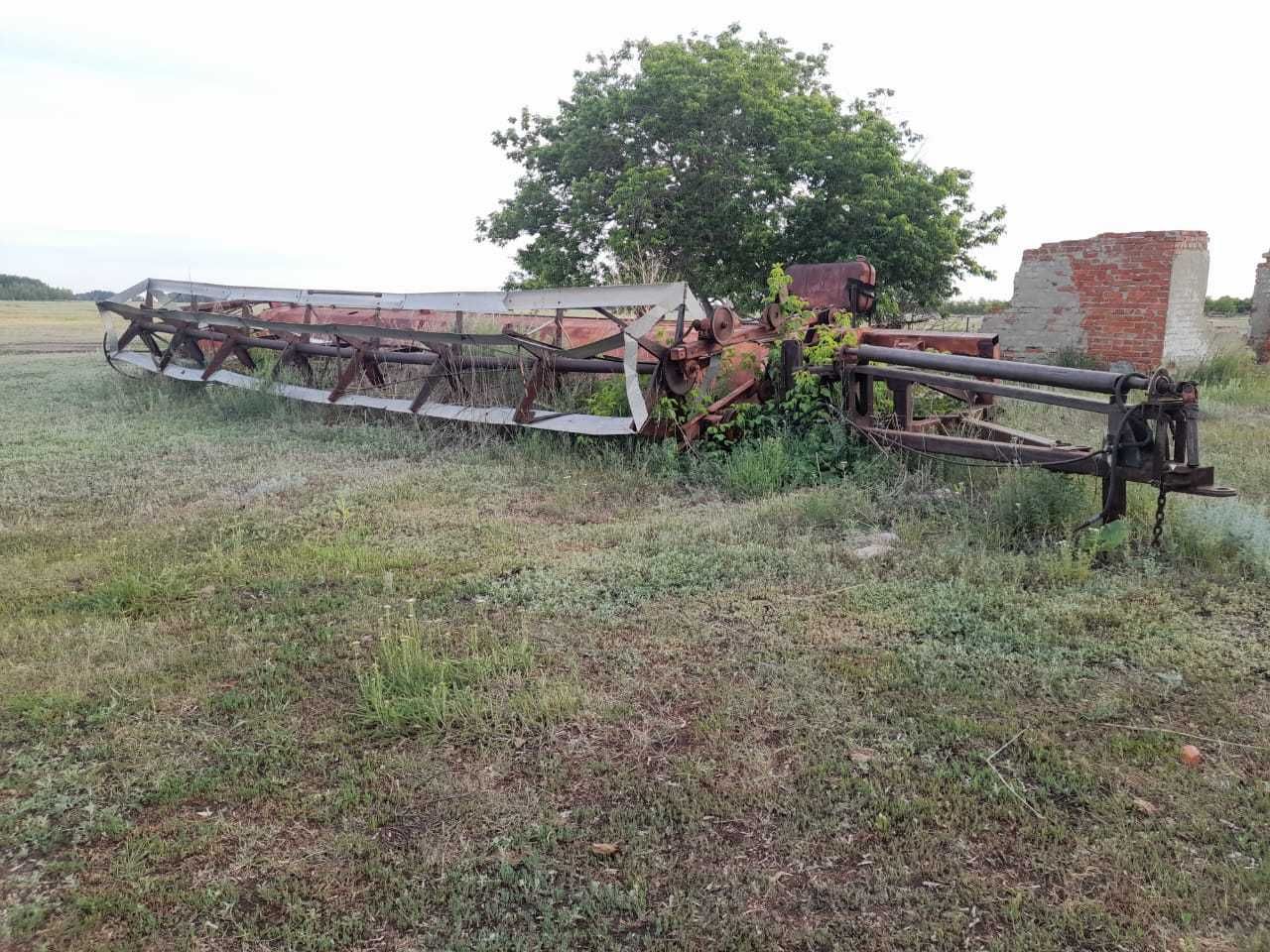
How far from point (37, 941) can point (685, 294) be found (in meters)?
5.66

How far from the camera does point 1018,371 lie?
17.3 ft

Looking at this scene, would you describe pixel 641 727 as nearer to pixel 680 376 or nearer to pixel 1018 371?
pixel 1018 371

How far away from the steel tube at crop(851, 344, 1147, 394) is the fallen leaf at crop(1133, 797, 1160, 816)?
246 cm

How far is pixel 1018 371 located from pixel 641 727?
3.32 meters

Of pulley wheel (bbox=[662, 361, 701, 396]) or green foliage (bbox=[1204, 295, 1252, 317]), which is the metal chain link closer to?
pulley wheel (bbox=[662, 361, 701, 396])

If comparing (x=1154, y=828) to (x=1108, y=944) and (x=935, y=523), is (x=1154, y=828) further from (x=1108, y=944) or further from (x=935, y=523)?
(x=935, y=523)

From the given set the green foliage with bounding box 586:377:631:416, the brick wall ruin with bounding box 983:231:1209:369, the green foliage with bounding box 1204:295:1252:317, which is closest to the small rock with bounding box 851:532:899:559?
the green foliage with bounding box 586:377:631:416

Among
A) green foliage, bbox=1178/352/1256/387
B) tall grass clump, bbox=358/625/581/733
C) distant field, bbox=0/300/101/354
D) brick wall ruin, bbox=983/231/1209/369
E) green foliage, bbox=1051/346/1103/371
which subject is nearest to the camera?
tall grass clump, bbox=358/625/581/733

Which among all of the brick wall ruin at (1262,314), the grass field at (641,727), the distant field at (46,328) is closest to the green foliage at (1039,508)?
the grass field at (641,727)

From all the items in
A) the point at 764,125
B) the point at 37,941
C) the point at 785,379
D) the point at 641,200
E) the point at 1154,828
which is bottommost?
the point at 37,941

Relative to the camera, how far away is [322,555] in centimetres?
500

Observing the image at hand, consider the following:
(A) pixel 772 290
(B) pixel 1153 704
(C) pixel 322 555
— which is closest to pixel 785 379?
(A) pixel 772 290

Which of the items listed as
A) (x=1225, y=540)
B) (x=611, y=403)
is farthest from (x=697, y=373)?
(x=1225, y=540)

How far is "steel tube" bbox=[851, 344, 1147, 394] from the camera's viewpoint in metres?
4.72
